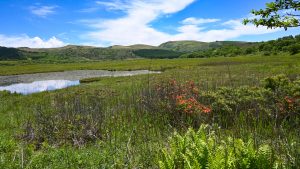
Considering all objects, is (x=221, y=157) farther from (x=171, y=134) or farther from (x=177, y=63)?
(x=177, y=63)

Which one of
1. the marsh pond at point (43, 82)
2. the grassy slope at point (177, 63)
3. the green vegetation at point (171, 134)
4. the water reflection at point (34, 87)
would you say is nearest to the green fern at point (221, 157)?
the green vegetation at point (171, 134)

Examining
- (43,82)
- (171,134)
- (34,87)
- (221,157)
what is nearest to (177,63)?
(43,82)

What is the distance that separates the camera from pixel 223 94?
1417 centimetres

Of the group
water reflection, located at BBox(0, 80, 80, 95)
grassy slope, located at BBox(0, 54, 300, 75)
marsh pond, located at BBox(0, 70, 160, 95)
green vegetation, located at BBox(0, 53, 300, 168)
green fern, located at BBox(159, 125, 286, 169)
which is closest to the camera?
green fern, located at BBox(159, 125, 286, 169)

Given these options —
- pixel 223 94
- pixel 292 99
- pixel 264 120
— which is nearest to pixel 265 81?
pixel 223 94

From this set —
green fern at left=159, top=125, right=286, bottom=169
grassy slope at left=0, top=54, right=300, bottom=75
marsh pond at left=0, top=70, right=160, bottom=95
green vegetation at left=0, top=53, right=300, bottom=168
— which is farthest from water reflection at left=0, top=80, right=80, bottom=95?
Result: green fern at left=159, top=125, right=286, bottom=169

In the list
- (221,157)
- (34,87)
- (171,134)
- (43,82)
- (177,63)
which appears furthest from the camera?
(177,63)

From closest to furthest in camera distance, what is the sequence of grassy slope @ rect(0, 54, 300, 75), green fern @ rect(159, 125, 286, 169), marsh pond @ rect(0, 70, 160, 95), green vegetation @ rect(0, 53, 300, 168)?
green fern @ rect(159, 125, 286, 169), green vegetation @ rect(0, 53, 300, 168), marsh pond @ rect(0, 70, 160, 95), grassy slope @ rect(0, 54, 300, 75)

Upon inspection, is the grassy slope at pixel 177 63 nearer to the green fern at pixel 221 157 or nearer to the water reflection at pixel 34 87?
the water reflection at pixel 34 87

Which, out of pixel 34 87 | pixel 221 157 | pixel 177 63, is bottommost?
pixel 34 87

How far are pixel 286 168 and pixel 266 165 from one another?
367mm

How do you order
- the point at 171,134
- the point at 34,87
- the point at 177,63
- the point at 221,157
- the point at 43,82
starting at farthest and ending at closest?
1. the point at 177,63
2. the point at 43,82
3. the point at 34,87
4. the point at 171,134
5. the point at 221,157

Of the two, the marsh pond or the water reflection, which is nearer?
the water reflection

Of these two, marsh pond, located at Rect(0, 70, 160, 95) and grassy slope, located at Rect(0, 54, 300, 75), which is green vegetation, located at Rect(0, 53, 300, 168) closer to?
marsh pond, located at Rect(0, 70, 160, 95)
